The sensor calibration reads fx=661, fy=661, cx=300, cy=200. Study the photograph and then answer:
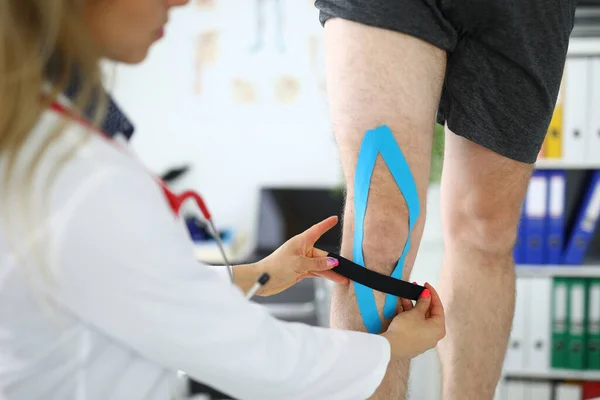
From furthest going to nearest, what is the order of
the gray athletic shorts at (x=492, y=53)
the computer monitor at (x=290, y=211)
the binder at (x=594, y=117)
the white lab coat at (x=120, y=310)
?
1. the computer monitor at (x=290, y=211)
2. the binder at (x=594, y=117)
3. the gray athletic shorts at (x=492, y=53)
4. the white lab coat at (x=120, y=310)

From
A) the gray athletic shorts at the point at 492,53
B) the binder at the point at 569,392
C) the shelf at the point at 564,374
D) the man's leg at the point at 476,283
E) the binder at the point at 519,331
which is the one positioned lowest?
the binder at the point at 569,392

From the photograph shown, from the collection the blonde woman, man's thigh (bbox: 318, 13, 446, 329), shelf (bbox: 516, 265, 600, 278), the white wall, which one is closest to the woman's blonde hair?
the blonde woman

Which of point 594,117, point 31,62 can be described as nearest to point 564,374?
point 594,117

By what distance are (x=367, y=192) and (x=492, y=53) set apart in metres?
0.28

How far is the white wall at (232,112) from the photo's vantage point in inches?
121

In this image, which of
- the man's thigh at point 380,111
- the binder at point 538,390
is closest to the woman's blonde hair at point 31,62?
the man's thigh at point 380,111

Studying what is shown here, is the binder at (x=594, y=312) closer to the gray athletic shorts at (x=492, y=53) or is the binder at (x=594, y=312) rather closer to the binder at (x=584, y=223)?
the binder at (x=584, y=223)

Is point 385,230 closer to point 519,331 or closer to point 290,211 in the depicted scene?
point 519,331

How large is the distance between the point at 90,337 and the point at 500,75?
0.69 metres

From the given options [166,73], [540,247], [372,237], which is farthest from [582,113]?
[166,73]

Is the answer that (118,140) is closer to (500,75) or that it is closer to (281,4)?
(500,75)

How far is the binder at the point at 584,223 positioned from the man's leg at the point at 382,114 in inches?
64.3

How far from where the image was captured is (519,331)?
2443mm

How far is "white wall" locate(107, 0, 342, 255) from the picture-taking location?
3.08 meters
